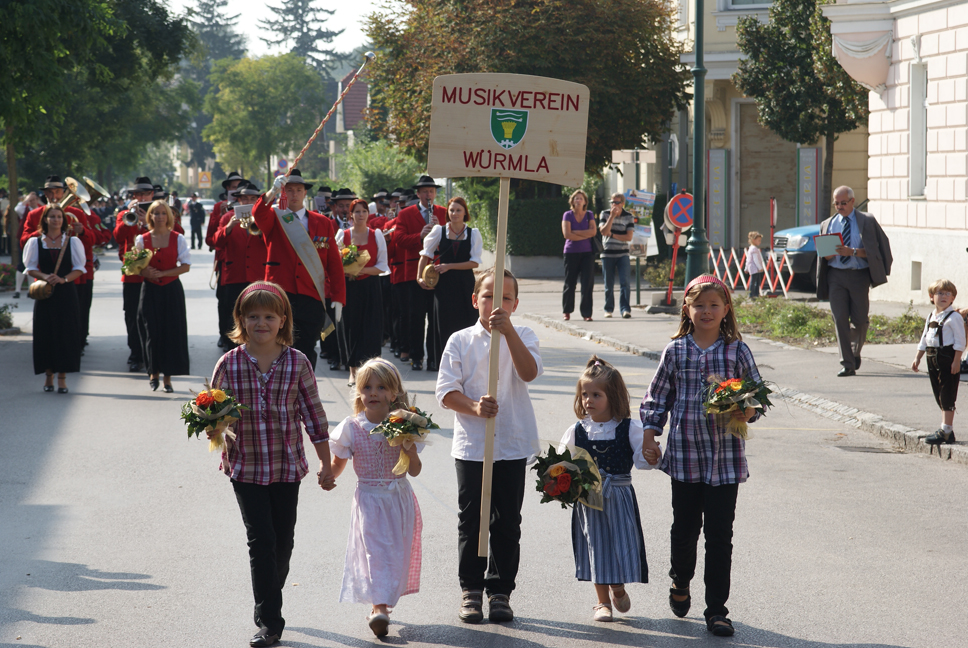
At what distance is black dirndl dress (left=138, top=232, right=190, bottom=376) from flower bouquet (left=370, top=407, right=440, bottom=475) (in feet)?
23.5

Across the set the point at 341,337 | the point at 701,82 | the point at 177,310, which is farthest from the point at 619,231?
the point at 177,310

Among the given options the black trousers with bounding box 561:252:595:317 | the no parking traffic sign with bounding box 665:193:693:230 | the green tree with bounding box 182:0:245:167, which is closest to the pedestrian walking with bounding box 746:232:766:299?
the no parking traffic sign with bounding box 665:193:693:230

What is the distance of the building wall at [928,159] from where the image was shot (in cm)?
1816

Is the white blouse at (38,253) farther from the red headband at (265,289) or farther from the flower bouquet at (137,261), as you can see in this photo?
the red headband at (265,289)

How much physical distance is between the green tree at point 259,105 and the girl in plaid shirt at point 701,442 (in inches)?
2866

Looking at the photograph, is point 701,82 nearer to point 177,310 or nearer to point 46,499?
point 177,310

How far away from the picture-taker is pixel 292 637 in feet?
16.5

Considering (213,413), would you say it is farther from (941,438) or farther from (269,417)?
(941,438)

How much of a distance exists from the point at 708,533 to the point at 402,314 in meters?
9.17

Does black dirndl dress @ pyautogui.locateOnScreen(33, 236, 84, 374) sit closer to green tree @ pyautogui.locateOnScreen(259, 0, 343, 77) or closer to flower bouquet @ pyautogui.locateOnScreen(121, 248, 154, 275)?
flower bouquet @ pyautogui.locateOnScreen(121, 248, 154, 275)

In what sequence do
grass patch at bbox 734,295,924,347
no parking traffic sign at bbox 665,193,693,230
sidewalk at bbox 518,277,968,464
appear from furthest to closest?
1. no parking traffic sign at bbox 665,193,693,230
2. grass patch at bbox 734,295,924,347
3. sidewalk at bbox 518,277,968,464

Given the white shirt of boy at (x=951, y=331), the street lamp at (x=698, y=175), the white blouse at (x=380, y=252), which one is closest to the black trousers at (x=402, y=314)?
the white blouse at (x=380, y=252)

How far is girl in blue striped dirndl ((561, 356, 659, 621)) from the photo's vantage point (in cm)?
513

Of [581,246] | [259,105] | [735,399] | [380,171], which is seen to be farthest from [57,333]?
[259,105]
